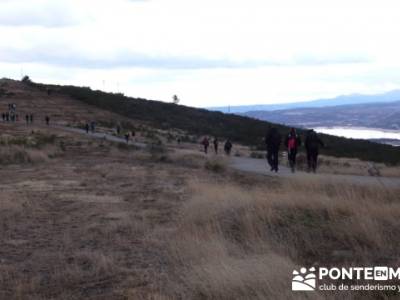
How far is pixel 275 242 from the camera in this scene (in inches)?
302

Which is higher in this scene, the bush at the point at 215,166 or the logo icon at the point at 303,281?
the logo icon at the point at 303,281

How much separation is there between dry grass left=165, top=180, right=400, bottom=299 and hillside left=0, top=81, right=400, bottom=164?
2326 inches

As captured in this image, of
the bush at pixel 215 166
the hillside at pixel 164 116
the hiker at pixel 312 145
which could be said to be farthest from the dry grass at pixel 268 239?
the hillside at pixel 164 116

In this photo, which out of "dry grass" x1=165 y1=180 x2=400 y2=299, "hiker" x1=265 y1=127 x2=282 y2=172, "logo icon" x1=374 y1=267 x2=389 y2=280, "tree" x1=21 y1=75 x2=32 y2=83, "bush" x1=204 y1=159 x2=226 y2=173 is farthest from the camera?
"tree" x1=21 y1=75 x2=32 y2=83

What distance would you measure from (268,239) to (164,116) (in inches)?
3511

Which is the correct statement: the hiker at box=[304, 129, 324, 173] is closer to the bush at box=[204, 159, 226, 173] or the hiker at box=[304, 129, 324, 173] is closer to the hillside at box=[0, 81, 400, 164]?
the bush at box=[204, 159, 226, 173]

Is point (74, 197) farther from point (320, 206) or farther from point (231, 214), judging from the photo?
Answer: point (320, 206)

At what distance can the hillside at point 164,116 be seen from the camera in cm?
7575

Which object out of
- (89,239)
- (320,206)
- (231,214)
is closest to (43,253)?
Result: (89,239)

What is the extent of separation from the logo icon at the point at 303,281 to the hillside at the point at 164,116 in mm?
62384

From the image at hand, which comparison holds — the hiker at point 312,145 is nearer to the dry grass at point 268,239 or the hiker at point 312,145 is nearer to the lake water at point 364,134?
the dry grass at point 268,239

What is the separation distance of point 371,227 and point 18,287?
13.5 feet

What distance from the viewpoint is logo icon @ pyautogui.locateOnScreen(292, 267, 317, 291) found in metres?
5.64

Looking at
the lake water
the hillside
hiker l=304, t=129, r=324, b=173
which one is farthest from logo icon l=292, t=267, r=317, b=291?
the hillside
